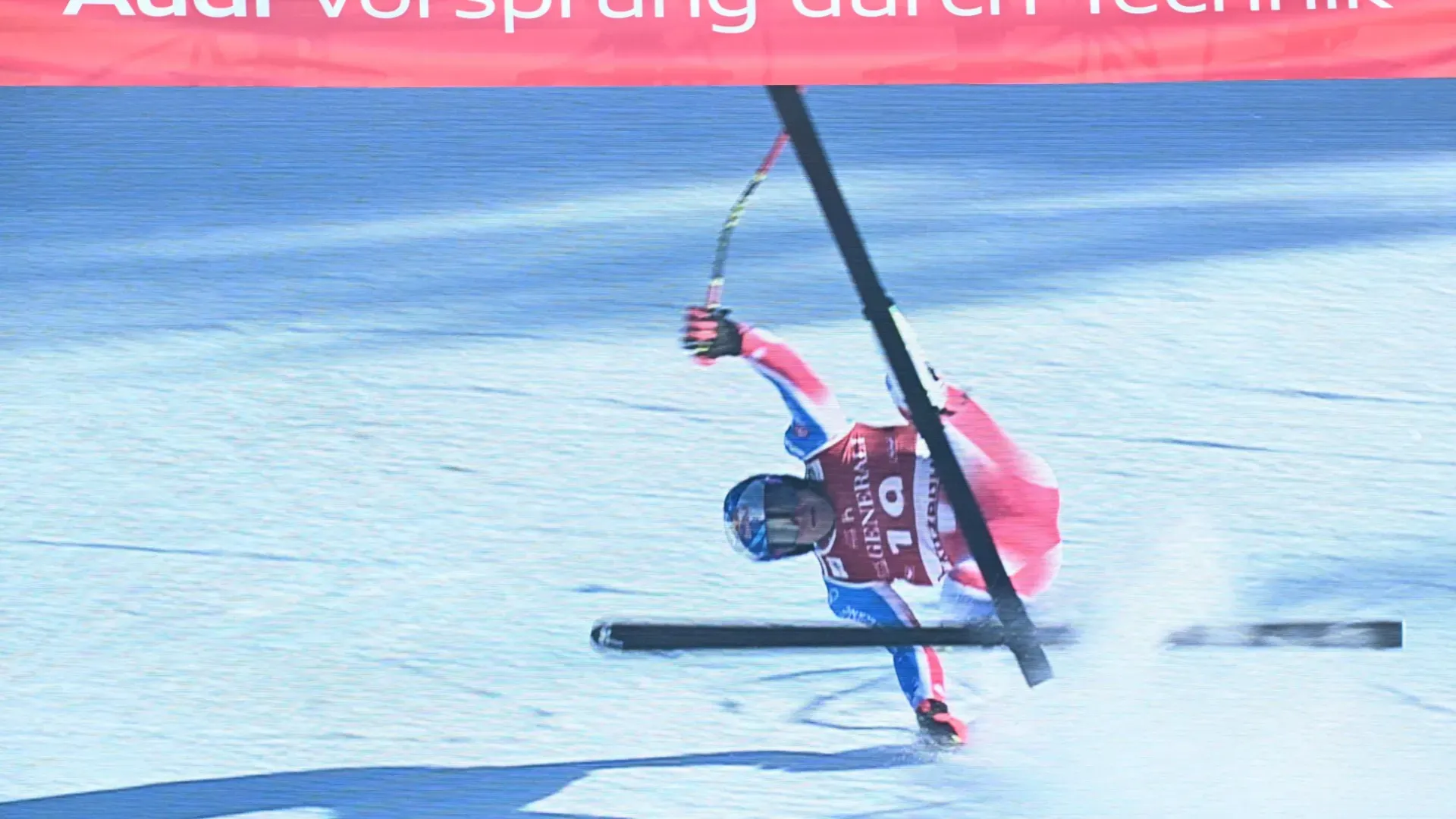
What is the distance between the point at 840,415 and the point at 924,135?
489 millimetres

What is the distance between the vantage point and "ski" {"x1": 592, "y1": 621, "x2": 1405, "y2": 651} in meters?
3.02

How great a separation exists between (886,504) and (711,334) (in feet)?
1.32

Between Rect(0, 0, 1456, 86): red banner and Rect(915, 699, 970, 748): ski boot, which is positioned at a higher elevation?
Rect(0, 0, 1456, 86): red banner

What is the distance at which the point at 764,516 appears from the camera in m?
3.03

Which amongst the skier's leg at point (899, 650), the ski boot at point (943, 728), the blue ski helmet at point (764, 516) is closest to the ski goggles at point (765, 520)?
the blue ski helmet at point (764, 516)

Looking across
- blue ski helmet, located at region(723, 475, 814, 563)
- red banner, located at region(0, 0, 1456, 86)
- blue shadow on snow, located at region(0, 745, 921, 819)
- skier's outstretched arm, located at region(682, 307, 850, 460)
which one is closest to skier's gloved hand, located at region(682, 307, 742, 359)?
skier's outstretched arm, located at region(682, 307, 850, 460)

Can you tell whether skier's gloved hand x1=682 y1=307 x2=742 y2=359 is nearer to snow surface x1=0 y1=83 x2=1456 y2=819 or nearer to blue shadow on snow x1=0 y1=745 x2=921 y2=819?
snow surface x1=0 y1=83 x2=1456 y2=819

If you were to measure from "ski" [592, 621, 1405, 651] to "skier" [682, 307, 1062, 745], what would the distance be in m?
0.02

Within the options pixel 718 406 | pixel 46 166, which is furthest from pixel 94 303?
pixel 718 406

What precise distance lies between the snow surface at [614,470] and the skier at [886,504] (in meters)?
0.04

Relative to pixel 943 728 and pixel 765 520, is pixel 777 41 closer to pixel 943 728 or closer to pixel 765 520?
pixel 765 520

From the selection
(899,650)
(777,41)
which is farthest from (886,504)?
(777,41)

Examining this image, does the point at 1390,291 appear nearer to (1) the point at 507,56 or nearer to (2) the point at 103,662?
(1) the point at 507,56

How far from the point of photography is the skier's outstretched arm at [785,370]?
9.93ft
